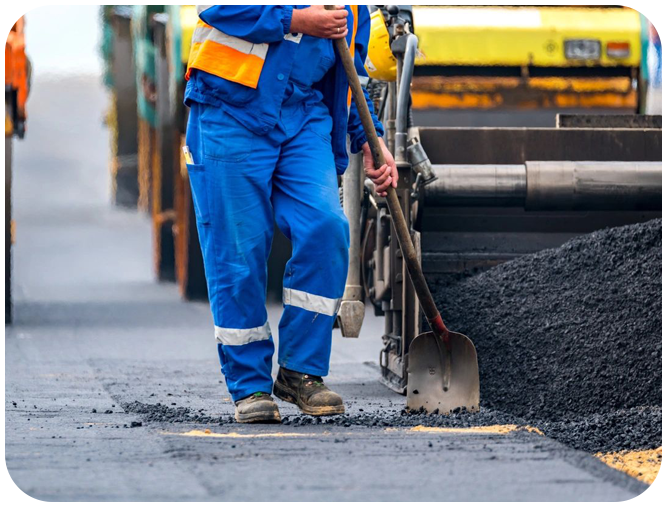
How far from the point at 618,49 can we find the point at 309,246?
4.95 meters

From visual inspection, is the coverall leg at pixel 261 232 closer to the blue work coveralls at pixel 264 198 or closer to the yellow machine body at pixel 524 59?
the blue work coveralls at pixel 264 198

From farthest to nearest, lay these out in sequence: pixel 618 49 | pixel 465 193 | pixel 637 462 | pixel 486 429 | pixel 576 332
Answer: pixel 618 49 < pixel 465 193 < pixel 576 332 < pixel 486 429 < pixel 637 462

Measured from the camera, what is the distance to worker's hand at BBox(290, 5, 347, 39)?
376cm

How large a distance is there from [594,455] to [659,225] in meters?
1.71

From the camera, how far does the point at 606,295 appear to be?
4496 mm

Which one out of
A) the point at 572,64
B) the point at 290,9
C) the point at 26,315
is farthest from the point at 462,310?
the point at 26,315

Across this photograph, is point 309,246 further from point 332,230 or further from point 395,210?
point 395,210

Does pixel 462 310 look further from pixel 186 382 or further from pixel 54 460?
pixel 54 460

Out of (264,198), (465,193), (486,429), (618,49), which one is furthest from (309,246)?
(618,49)

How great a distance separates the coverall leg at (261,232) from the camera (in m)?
3.80

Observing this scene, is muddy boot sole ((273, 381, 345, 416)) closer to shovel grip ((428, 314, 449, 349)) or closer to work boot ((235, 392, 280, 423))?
work boot ((235, 392, 280, 423))

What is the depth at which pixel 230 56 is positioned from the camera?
148 inches

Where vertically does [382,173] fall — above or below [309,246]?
above

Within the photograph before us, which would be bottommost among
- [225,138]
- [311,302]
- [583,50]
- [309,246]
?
[311,302]
